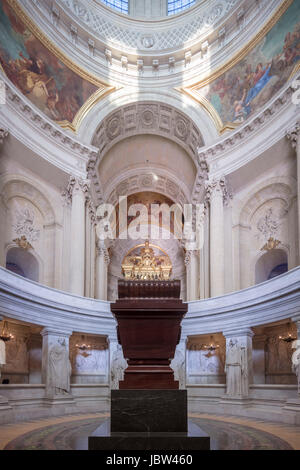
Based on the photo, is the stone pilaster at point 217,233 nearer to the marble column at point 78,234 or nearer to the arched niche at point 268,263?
the arched niche at point 268,263

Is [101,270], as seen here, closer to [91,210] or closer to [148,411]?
[91,210]

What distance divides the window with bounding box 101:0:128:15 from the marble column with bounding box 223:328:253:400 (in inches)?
784

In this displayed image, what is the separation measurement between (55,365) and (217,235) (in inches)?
370

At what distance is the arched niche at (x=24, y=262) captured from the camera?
19.7 m

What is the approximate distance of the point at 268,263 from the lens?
829 inches

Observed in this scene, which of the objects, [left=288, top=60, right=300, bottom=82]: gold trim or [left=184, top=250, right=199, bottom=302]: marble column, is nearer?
[left=288, top=60, right=300, bottom=82]: gold trim

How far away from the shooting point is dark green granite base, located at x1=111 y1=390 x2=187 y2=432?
5.27 metres

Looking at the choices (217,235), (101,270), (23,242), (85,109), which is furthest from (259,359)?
(85,109)

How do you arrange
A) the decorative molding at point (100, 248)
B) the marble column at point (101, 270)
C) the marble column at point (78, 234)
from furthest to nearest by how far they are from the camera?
1. the decorative molding at point (100, 248)
2. the marble column at point (101, 270)
3. the marble column at point (78, 234)

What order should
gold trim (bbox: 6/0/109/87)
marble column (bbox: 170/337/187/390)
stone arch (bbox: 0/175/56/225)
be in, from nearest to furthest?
marble column (bbox: 170/337/187/390) < gold trim (bbox: 6/0/109/87) < stone arch (bbox: 0/175/56/225)

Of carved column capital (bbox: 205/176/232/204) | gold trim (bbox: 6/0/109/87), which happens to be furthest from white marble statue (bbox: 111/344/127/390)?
gold trim (bbox: 6/0/109/87)

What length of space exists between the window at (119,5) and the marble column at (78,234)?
11681 mm

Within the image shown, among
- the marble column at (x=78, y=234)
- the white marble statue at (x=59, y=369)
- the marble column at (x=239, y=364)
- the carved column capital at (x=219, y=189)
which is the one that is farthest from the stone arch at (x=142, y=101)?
the white marble statue at (x=59, y=369)

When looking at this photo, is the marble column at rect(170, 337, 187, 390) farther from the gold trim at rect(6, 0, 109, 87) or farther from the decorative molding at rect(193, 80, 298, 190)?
the gold trim at rect(6, 0, 109, 87)
